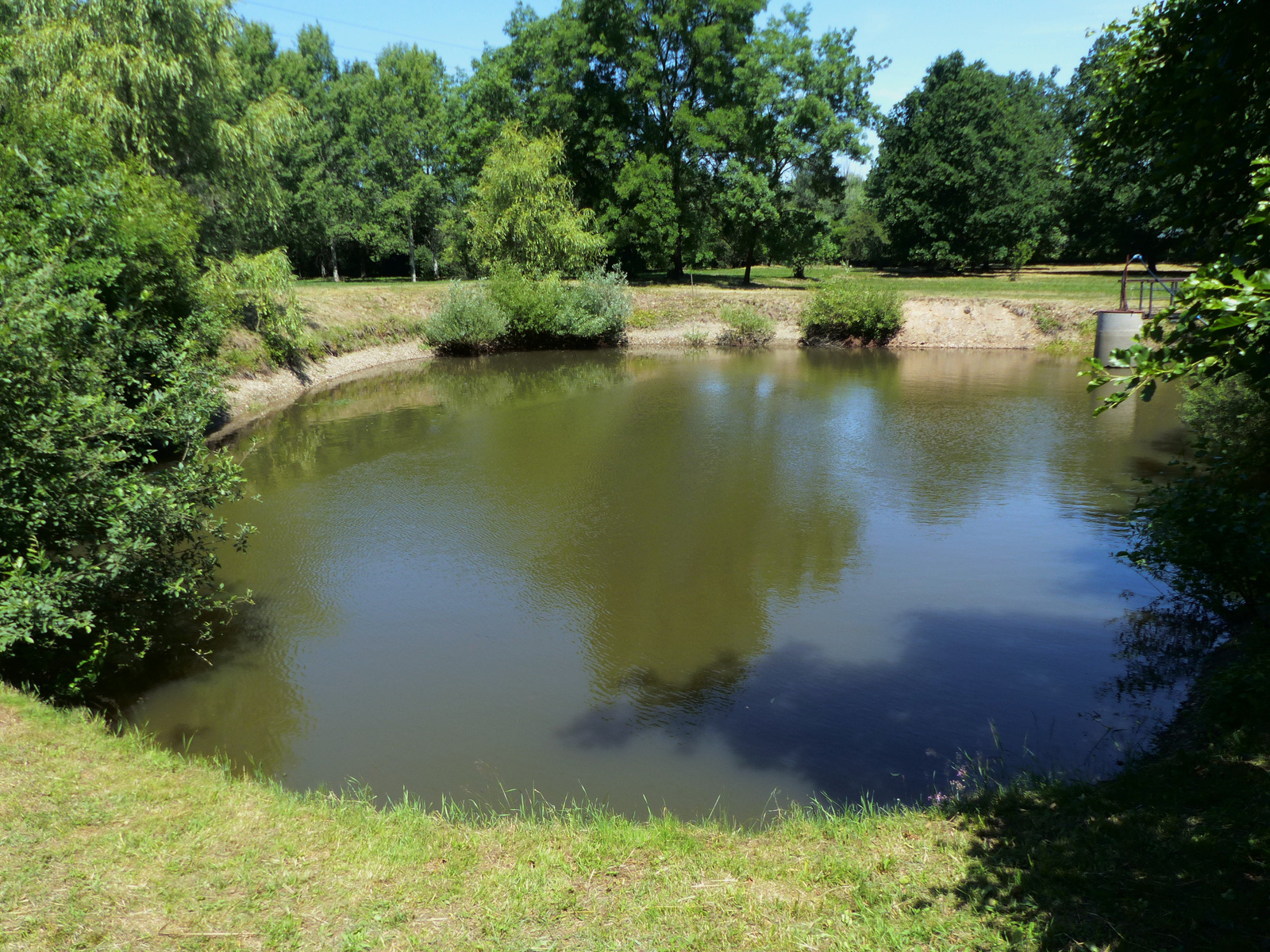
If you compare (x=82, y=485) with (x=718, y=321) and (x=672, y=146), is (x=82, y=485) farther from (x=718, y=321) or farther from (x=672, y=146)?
(x=672, y=146)

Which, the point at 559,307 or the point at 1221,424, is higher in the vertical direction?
the point at 559,307

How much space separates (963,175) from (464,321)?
27.7m

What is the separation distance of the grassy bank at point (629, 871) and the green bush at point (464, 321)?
27074 millimetres

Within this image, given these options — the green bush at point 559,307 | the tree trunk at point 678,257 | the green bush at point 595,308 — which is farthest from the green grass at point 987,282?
the green bush at point 559,307

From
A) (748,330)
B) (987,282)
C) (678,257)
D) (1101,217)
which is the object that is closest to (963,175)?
(987,282)

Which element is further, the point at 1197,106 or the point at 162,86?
the point at 162,86

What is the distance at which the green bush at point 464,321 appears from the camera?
31656 mm

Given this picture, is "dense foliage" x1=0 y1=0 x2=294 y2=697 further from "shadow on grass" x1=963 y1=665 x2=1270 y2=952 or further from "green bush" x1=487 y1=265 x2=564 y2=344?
"green bush" x1=487 y1=265 x2=564 y2=344

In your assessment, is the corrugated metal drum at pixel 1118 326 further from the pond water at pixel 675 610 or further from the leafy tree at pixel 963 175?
the leafy tree at pixel 963 175

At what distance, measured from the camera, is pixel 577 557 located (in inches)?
462

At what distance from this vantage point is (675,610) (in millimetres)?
10055

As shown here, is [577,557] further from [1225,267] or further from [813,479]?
[1225,267]

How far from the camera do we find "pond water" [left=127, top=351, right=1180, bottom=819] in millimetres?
7164

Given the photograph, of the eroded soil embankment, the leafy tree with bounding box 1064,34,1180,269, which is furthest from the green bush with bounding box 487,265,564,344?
the leafy tree with bounding box 1064,34,1180,269
